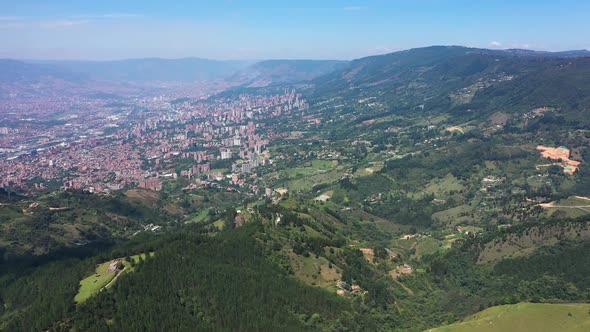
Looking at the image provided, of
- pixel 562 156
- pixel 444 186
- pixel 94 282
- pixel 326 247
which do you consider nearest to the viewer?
pixel 94 282

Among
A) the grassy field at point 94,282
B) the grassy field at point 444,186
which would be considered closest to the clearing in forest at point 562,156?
the grassy field at point 444,186

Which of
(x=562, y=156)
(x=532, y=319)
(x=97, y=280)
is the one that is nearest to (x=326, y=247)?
(x=532, y=319)

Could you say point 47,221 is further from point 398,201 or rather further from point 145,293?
point 398,201

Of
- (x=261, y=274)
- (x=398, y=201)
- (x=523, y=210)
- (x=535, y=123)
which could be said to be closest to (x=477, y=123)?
(x=535, y=123)

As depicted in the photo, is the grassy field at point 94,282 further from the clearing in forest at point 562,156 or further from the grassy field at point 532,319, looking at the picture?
the clearing in forest at point 562,156

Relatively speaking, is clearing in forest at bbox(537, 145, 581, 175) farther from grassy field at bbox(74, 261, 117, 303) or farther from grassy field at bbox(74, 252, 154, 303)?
grassy field at bbox(74, 261, 117, 303)

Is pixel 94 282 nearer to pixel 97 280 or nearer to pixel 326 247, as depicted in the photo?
pixel 97 280

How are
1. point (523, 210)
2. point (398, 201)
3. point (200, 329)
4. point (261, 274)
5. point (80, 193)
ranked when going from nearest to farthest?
point (200, 329)
point (261, 274)
point (523, 210)
point (80, 193)
point (398, 201)

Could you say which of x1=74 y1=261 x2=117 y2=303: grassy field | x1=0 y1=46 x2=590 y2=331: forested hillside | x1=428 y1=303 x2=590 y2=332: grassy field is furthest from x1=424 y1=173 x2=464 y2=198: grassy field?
x1=74 y1=261 x2=117 y2=303: grassy field
